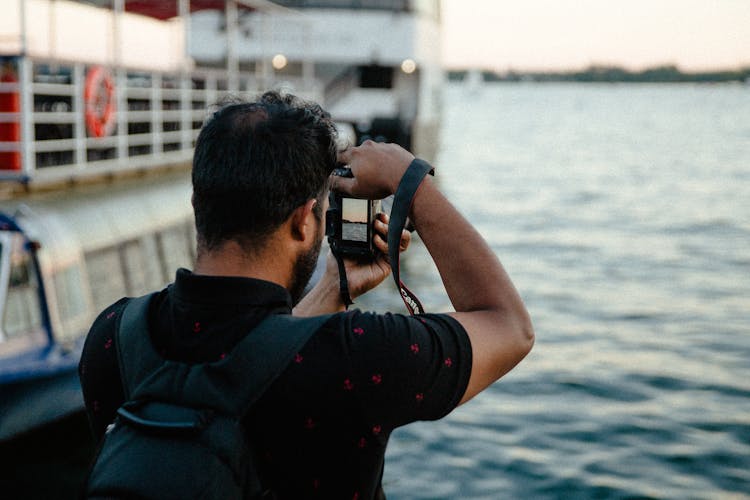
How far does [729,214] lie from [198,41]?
2071 cm

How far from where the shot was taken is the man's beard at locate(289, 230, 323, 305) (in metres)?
2.16

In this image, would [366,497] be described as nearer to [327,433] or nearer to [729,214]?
[327,433]

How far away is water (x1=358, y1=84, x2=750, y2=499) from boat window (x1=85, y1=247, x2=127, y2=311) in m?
3.48

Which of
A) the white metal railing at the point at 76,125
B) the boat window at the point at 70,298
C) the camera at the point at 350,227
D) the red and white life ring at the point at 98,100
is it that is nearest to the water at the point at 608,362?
the boat window at the point at 70,298

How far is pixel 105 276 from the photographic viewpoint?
10.3 meters

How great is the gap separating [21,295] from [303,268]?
7152 mm

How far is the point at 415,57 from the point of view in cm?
3575

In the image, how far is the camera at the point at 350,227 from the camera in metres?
2.41

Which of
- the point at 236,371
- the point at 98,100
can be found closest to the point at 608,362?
the point at 98,100

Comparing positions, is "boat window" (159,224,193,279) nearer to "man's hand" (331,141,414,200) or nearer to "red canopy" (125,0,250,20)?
"red canopy" (125,0,250,20)

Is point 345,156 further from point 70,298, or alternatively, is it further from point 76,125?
point 76,125

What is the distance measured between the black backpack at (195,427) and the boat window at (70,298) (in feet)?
23.8

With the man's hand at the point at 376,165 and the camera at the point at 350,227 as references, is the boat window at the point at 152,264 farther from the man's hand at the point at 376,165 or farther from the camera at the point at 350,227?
the man's hand at the point at 376,165

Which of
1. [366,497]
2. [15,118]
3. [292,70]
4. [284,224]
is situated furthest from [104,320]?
[292,70]
